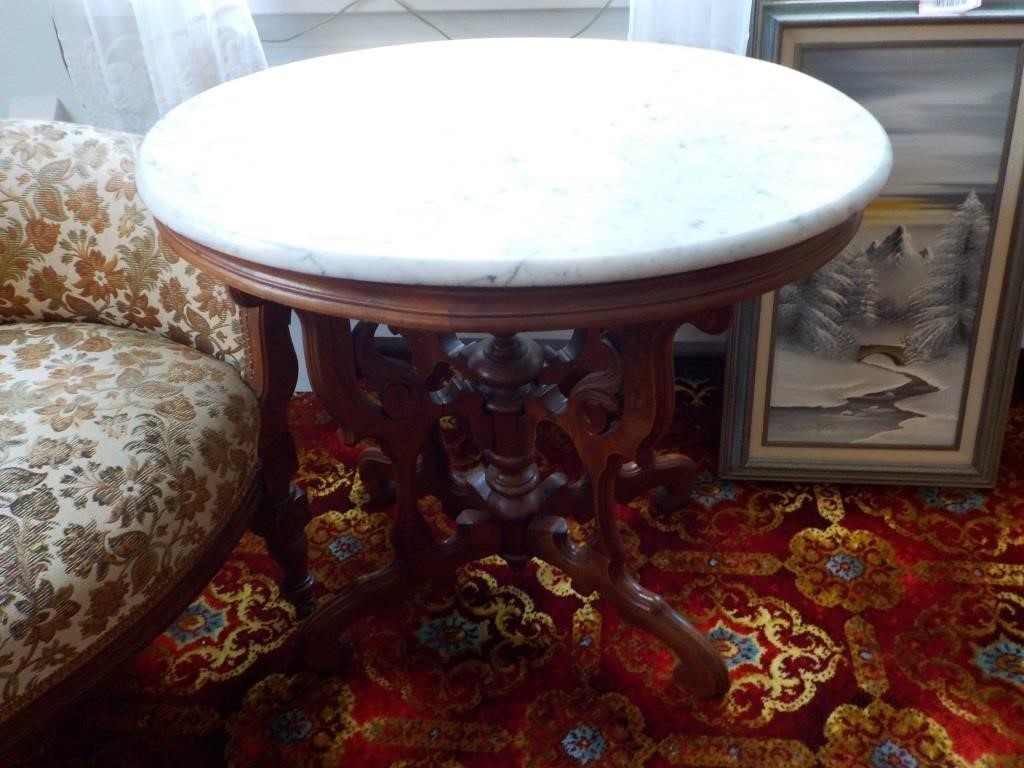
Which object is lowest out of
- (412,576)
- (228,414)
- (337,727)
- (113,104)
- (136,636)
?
(337,727)

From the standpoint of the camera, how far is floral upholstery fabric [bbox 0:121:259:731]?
854 mm

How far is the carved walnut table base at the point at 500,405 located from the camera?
741 mm

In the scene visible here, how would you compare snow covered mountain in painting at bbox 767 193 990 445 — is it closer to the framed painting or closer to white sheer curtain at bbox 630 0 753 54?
the framed painting

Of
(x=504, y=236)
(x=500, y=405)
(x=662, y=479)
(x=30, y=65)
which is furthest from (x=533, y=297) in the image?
(x=30, y=65)

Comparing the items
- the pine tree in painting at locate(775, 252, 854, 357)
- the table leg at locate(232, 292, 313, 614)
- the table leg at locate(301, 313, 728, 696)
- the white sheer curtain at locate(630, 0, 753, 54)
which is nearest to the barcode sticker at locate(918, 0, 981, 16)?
the white sheer curtain at locate(630, 0, 753, 54)

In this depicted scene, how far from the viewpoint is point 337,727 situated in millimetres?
1169

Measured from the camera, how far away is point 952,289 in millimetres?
1367

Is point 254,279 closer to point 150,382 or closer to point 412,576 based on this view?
point 150,382

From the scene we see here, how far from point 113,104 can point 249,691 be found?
2.83 ft

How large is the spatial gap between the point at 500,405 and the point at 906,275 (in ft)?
2.00

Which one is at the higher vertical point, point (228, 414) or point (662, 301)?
point (662, 301)

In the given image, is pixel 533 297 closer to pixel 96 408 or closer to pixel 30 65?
pixel 96 408

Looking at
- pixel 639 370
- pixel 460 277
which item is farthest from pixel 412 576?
pixel 460 277

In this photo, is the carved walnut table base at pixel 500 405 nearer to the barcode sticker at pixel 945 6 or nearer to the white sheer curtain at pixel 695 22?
the white sheer curtain at pixel 695 22
